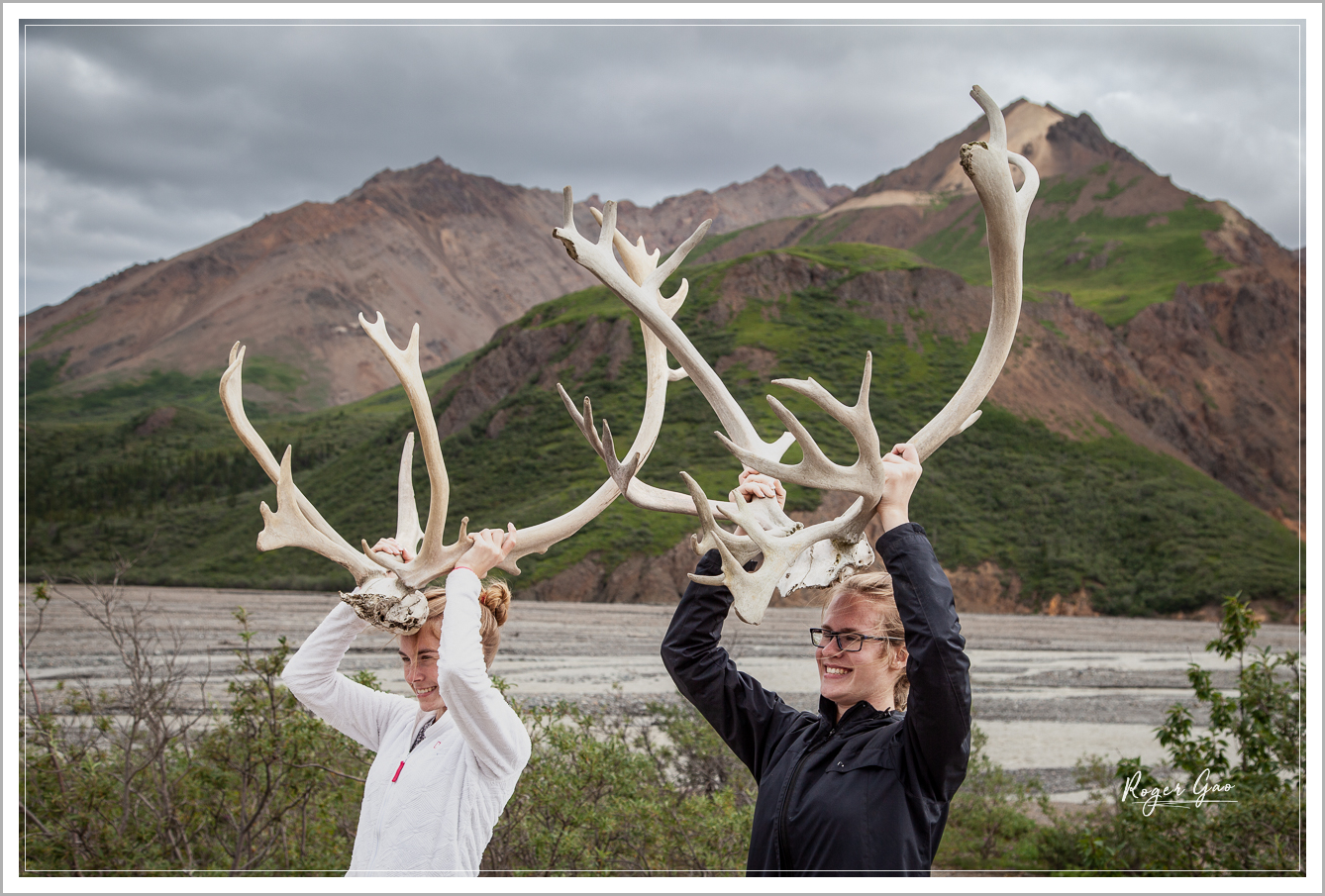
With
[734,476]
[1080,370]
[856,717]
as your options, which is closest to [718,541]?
[856,717]

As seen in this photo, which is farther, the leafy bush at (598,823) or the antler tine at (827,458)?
the leafy bush at (598,823)

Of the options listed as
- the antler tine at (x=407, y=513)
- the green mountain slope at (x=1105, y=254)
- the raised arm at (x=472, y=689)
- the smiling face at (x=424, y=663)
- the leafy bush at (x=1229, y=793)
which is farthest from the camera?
the green mountain slope at (x=1105, y=254)

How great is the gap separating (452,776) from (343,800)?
3603 millimetres

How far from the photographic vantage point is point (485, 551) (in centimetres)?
261

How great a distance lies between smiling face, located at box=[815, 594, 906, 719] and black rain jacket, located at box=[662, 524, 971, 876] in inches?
1.5

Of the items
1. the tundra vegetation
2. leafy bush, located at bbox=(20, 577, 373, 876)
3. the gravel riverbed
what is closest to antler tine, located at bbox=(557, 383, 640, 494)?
the tundra vegetation

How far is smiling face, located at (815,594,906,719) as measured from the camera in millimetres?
2318

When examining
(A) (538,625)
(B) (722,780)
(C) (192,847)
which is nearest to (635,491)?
(C) (192,847)

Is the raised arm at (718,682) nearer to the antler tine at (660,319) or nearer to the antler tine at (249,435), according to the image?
the antler tine at (660,319)

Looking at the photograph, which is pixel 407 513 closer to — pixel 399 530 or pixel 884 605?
pixel 399 530

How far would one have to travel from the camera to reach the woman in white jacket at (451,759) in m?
2.35

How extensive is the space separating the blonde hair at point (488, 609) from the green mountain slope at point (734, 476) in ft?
127

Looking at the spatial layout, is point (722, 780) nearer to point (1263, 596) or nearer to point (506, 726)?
point (506, 726)

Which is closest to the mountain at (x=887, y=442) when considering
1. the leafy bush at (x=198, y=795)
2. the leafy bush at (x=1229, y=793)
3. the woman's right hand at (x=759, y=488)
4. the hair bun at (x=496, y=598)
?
the leafy bush at (x=198, y=795)
